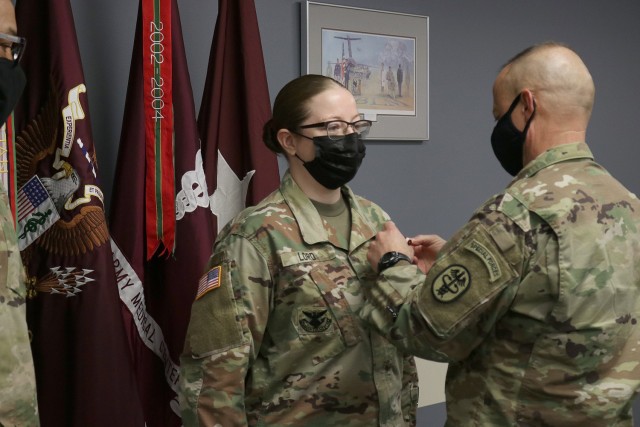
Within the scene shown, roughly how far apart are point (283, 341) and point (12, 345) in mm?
583

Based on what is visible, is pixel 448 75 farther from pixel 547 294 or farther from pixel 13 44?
pixel 13 44

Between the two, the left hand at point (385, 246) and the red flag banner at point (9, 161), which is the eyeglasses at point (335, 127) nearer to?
the left hand at point (385, 246)

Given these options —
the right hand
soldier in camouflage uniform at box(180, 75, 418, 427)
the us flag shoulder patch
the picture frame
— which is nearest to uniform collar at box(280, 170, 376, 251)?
soldier in camouflage uniform at box(180, 75, 418, 427)

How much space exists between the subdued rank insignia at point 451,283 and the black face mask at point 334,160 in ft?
1.47

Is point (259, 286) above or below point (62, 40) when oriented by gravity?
below

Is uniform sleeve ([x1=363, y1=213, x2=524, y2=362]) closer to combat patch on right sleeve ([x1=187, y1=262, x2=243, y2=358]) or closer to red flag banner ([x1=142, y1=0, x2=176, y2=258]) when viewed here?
combat patch on right sleeve ([x1=187, y1=262, x2=243, y2=358])

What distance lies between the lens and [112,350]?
1996 mm

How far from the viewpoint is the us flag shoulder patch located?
5.04 ft

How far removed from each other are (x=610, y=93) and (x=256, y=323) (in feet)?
9.27

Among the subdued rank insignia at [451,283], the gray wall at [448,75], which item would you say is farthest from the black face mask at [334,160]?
the gray wall at [448,75]

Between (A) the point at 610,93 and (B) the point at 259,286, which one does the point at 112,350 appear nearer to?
(B) the point at 259,286

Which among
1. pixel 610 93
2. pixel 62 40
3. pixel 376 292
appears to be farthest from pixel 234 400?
pixel 610 93

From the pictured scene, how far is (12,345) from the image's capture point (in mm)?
1198

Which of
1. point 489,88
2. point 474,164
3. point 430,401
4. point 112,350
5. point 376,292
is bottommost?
point 430,401
